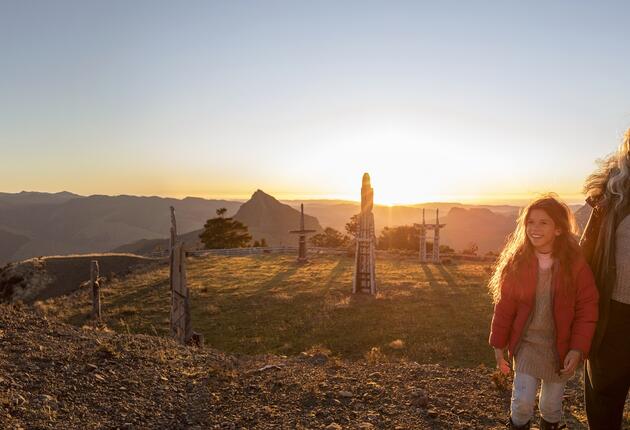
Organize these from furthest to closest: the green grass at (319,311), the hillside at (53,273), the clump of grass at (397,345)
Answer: the hillside at (53,273), the green grass at (319,311), the clump of grass at (397,345)

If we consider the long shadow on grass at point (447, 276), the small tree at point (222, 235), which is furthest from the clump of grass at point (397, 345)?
the small tree at point (222, 235)

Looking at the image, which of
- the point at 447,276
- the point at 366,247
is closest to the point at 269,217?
the point at 447,276

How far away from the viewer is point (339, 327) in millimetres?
13000

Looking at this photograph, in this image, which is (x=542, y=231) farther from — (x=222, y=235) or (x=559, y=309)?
(x=222, y=235)

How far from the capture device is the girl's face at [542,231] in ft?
10.7

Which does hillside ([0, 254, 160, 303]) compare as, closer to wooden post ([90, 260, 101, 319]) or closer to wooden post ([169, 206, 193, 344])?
wooden post ([90, 260, 101, 319])

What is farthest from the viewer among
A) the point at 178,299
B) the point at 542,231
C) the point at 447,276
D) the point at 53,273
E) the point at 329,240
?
the point at 329,240

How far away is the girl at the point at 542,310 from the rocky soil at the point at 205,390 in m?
1.99

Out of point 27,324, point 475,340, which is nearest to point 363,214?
point 475,340

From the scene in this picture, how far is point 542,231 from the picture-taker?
10.7 ft

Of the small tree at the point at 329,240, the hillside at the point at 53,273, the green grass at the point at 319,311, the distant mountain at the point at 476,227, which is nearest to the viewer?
the green grass at the point at 319,311

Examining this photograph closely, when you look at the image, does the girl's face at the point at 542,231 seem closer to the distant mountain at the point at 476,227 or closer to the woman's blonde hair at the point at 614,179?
the woman's blonde hair at the point at 614,179

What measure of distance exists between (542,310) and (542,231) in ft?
2.06

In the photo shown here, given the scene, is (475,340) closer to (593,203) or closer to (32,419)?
(593,203)
